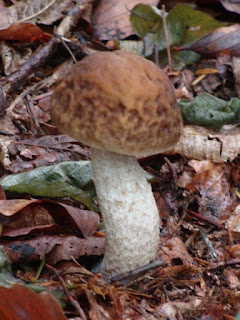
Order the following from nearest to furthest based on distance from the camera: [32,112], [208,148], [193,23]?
[208,148] → [32,112] → [193,23]

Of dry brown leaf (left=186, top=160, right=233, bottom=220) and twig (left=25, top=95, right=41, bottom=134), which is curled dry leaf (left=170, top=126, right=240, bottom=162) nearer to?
dry brown leaf (left=186, top=160, right=233, bottom=220)

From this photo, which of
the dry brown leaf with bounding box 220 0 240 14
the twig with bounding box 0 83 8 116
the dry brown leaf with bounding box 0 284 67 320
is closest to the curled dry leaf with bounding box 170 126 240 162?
the twig with bounding box 0 83 8 116

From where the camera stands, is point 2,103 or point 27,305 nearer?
point 27,305

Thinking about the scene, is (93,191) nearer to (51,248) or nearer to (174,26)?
(51,248)

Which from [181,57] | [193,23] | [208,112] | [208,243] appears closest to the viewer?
[208,243]

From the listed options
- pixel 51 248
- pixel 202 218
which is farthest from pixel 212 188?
pixel 51 248

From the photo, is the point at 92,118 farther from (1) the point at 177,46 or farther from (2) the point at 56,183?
(1) the point at 177,46

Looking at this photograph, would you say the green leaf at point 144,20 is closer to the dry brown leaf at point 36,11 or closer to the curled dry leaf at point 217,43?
the curled dry leaf at point 217,43

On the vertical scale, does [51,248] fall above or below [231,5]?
below
